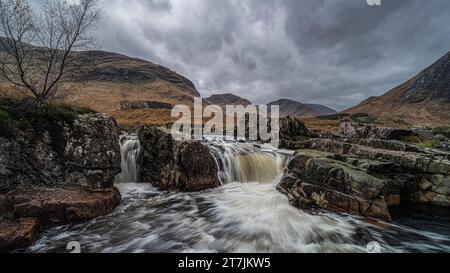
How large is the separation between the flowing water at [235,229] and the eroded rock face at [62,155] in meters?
2.22

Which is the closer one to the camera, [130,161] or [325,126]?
[130,161]

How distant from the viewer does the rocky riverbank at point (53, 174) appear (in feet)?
25.7

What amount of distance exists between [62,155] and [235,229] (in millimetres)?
8311

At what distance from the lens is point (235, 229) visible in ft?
28.8

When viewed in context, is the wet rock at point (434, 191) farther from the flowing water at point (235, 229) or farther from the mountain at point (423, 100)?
the mountain at point (423, 100)

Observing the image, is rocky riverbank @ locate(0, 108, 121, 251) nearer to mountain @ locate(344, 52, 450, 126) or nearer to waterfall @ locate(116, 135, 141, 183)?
waterfall @ locate(116, 135, 141, 183)

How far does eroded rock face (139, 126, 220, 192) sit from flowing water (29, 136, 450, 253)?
1084mm

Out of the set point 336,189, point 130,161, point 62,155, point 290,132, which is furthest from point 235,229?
point 290,132

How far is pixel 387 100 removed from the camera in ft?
594

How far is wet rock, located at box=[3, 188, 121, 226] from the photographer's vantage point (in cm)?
799

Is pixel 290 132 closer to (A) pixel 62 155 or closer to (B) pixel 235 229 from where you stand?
(B) pixel 235 229

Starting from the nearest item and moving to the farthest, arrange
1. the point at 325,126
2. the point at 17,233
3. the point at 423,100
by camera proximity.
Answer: the point at 17,233 → the point at 325,126 → the point at 423,100

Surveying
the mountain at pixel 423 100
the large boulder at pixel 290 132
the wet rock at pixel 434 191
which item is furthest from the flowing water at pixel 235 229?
the mountain at pixel 423 100
